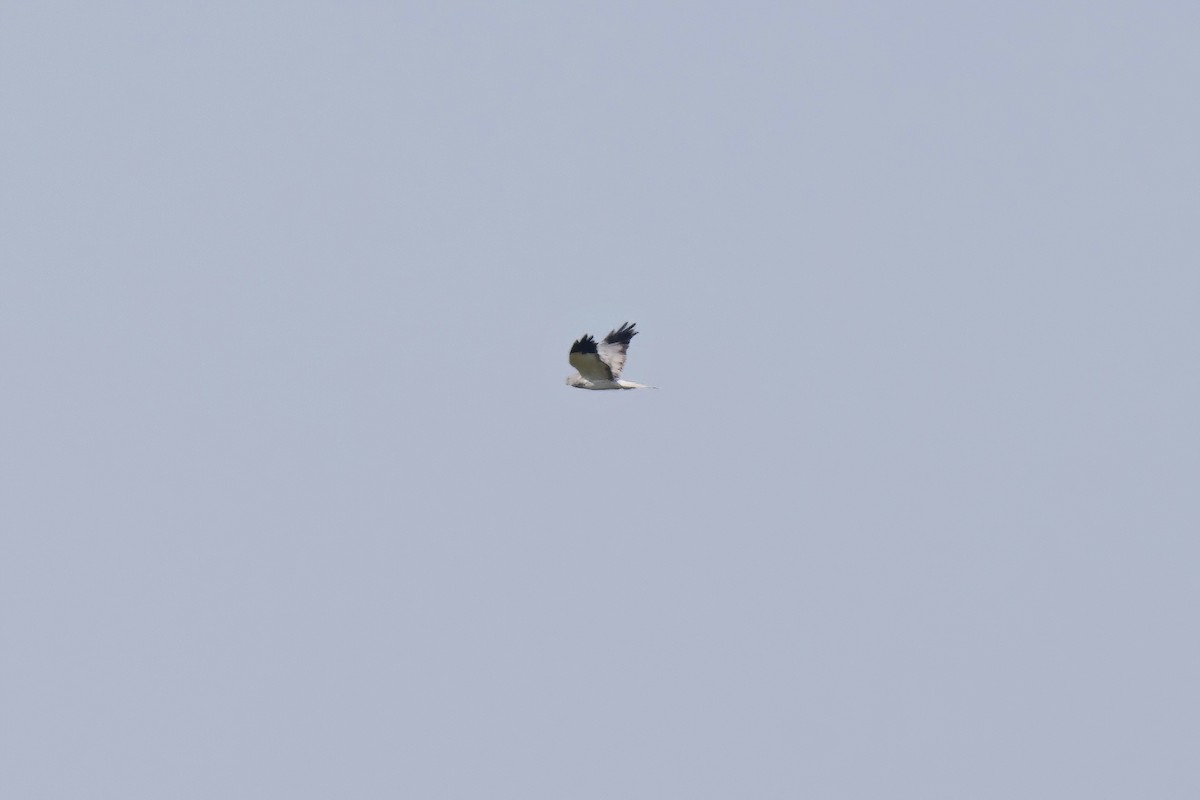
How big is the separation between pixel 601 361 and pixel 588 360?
37 cm

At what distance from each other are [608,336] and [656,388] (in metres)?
3.31

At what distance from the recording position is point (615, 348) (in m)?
93.4

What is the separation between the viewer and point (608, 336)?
307ft

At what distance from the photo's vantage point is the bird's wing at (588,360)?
92.6 metres

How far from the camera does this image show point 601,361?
92.9 m

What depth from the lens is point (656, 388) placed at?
3578 inches

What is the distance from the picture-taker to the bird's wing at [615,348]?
3669 inches

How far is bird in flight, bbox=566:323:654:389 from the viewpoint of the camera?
9275 cm

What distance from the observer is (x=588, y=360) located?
92.9m

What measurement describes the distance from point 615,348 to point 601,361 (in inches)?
27.8

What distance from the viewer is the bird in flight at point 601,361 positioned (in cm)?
9275

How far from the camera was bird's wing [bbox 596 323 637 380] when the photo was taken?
306ft

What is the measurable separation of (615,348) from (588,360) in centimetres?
96
